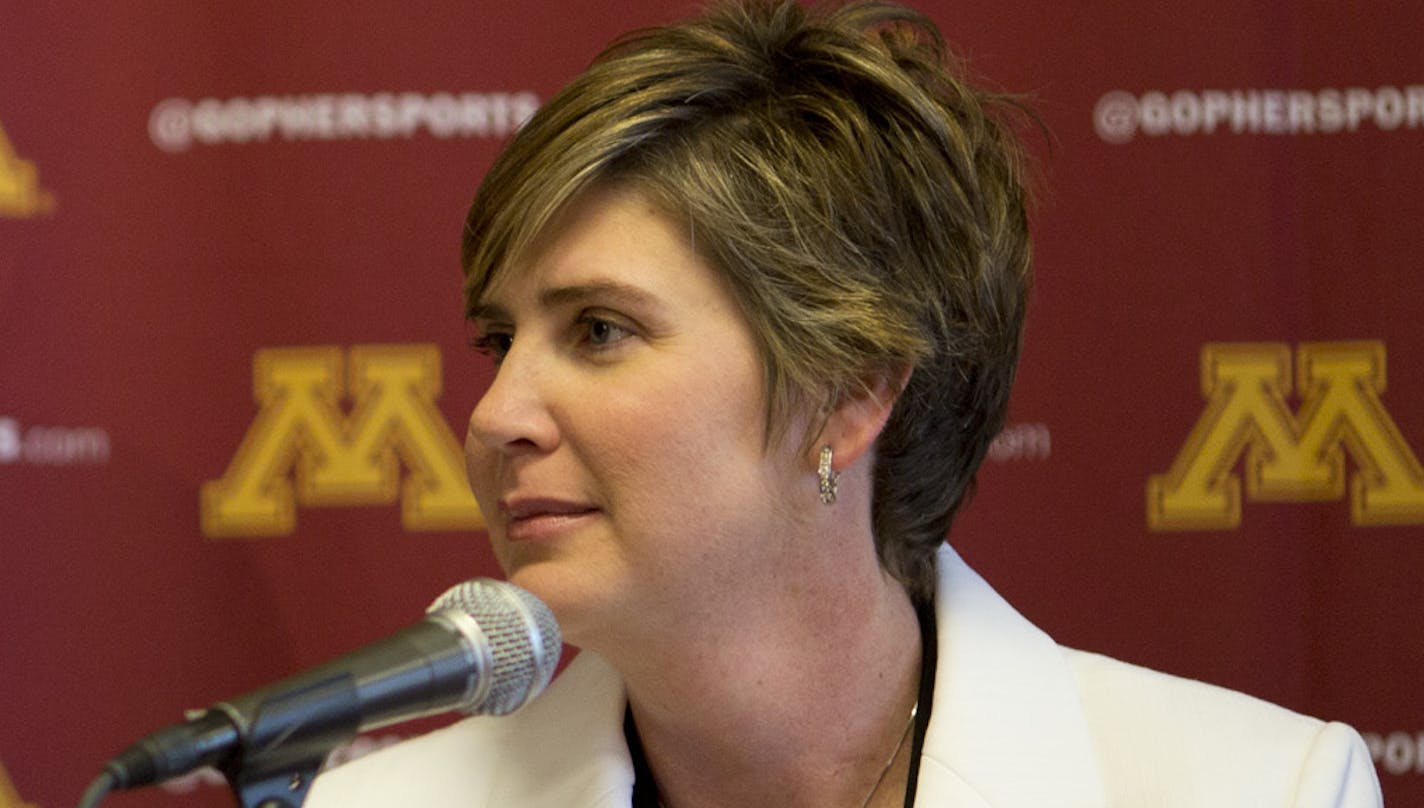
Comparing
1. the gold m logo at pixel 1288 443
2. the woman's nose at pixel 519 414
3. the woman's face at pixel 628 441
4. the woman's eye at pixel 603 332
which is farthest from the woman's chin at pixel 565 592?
the gold m logo at pixel 1288 443

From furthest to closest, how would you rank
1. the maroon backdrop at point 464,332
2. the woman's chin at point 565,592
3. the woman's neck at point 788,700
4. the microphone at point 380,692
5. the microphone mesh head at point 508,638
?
the maroon backdrop at point 464,332 < the woman's neck at point 788,700 < the woman's chin at point 565,592 < the microphone mesh head at point 508,638 < the microphone at point 380,692

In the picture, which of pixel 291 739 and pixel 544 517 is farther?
pixel 544 517

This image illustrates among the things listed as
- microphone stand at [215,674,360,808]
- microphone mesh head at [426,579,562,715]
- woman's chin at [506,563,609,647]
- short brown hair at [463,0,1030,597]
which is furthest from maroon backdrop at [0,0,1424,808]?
microphone stand at [215,674,360,808]

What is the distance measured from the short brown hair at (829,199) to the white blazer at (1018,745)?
149 mm

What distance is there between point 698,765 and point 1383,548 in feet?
3.40

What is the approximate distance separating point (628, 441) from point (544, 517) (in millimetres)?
114

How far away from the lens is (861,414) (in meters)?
1.76

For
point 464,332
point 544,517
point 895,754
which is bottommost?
point 895,754

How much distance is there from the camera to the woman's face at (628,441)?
1.61m

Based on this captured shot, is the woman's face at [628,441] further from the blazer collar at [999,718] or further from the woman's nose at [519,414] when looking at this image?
the blazer collar at [999,718]

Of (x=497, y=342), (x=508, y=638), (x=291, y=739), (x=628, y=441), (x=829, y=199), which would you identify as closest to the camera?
(x=291, y=739)

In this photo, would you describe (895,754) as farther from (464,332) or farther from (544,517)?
(464,332)

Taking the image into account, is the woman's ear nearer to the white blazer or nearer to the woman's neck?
the woman's neck

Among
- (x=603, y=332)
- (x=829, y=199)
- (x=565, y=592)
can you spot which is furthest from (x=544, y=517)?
(x=829, y=199)
